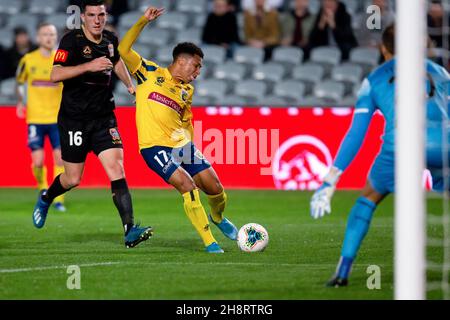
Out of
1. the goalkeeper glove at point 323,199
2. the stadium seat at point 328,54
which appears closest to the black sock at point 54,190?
the goalkeeper glove at point 323,199

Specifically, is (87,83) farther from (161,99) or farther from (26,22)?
(26,22)

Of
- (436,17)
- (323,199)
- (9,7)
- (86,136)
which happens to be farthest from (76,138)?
(9,7)

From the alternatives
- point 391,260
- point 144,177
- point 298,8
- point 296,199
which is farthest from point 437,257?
point 298,8

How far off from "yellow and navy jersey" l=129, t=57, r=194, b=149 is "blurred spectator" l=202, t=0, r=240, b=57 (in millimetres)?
7861

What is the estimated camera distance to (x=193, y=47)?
945cm

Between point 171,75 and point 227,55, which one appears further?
point 227,55

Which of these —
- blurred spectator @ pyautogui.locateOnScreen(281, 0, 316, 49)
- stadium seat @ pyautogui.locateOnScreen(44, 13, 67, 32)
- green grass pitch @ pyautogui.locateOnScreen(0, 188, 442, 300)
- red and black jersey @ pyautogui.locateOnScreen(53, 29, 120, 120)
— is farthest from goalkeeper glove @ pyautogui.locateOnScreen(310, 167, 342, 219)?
stadium seat @ pyautogui.locateOnScreen(44, 13, 67, 32)

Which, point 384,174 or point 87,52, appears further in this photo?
point 87,52

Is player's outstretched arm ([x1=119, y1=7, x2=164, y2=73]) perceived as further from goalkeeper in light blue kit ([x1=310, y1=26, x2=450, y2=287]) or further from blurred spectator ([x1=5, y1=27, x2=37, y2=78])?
blurred spectator ([x1=5, y1=27, x2=37, y2=78])

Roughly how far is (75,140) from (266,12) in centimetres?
810

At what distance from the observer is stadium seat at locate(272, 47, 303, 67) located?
17656 millimetres

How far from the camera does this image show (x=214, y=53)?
58.1 feet

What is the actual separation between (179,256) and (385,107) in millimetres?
2686

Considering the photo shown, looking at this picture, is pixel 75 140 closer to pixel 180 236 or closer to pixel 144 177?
pixel 180 236
